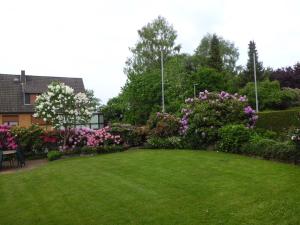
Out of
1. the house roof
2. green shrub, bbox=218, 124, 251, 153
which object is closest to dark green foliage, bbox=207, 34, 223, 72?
the house roof

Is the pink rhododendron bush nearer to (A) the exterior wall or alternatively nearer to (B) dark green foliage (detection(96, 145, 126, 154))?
(B) dark green foliage (detection(96, 145, 126, 154))

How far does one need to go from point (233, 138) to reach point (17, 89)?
27134mm

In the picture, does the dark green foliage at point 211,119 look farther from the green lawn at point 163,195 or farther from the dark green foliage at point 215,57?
the dark green foliage at point 215,57

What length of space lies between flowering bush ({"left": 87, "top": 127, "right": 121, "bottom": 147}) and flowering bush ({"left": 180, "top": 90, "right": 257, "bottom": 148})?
349cm

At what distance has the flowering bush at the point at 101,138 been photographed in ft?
51.1

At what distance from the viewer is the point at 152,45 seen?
3650cm

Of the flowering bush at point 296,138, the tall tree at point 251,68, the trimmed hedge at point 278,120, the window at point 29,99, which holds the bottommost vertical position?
the flowering bush at point 296,138

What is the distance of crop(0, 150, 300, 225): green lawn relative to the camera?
16.9ft

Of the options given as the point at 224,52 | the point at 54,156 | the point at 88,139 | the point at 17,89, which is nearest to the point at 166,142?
the point at 88,139

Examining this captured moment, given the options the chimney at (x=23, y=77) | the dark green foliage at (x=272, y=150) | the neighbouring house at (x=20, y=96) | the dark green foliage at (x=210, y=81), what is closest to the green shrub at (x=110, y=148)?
the dark green foliage at (x=272, y=150)

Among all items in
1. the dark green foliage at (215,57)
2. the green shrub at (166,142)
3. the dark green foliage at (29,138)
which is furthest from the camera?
the dark green foliage at (215,57)

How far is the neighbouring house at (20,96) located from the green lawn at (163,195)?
22474 mm

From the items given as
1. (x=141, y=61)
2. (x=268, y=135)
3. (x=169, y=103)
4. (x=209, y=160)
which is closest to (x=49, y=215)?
(x=209, y=160)

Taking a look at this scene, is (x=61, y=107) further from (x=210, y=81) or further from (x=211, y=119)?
(x=210, y=81)
